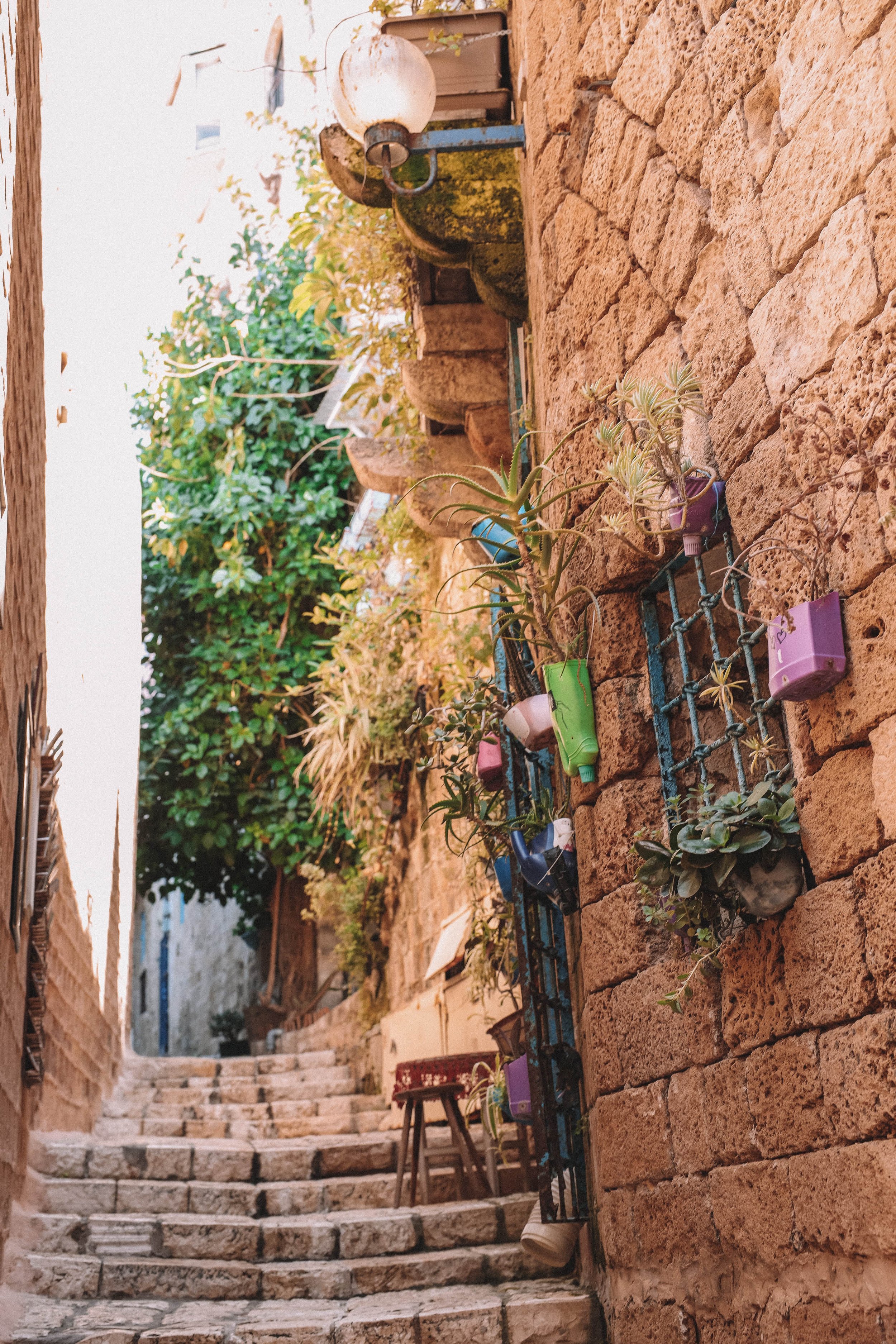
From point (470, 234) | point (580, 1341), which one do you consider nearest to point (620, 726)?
point (580, 1341)

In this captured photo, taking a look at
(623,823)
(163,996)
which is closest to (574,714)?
(623,823)

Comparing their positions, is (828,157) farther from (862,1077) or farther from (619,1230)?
(619,1230)

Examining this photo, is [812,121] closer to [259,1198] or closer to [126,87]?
[259,1198]

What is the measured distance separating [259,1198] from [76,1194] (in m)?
0.70

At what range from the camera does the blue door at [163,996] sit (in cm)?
1823

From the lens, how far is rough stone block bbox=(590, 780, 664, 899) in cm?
306

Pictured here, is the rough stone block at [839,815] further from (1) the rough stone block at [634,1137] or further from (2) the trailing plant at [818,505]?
(1) the rough stone block at [634,1137]

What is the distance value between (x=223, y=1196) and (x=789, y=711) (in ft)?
11.4

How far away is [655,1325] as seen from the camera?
9.34 ft

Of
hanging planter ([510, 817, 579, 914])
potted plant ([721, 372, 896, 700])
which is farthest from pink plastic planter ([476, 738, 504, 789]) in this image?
potted plant ([721, 372, 896, 700])

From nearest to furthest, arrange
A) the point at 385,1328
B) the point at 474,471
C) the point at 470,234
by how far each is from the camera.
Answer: the point at 385,1328, the point at 470,234, the point at 474,471

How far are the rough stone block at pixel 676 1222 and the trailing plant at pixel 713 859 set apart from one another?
1.33 ft

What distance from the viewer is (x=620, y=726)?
313 cm

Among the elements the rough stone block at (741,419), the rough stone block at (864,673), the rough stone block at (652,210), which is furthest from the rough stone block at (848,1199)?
the rough stone block at (652,210)
